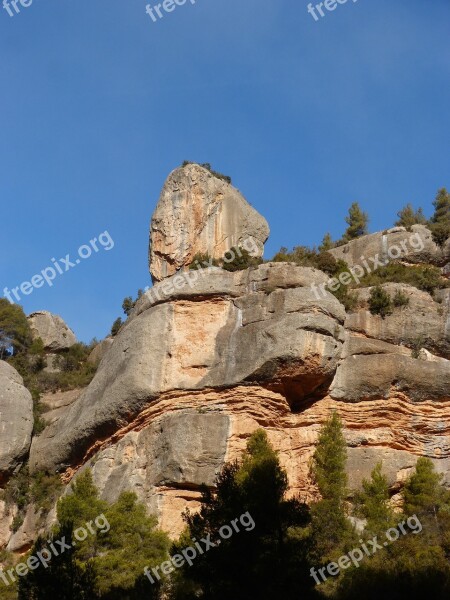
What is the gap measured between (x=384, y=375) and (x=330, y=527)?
7.25m

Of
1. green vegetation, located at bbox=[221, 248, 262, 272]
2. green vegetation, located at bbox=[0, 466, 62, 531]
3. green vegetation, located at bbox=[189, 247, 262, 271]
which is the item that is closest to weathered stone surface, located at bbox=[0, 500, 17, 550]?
green vegetation, located at bbox=[0, 466, 62, 531]

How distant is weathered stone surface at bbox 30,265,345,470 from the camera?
3234 centimetres

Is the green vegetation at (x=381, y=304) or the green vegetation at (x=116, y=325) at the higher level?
the green vegetation at (x=116, y=325)

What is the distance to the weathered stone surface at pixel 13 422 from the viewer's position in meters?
37.0

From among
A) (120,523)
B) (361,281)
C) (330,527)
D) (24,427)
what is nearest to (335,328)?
(361,281)

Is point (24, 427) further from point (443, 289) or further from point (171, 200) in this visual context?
point (443, 289)

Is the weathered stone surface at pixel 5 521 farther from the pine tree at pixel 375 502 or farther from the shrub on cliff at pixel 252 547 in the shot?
the pine tree at pixel 375 502

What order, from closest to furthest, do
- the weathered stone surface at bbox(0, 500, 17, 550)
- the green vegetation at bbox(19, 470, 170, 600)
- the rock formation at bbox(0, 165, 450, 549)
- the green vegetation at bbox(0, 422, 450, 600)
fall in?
the green vegetation at bbox(0, 422, 450, 600)
the green vegetation at bbox(19, 470, 170, 600)
the rock formation at bbox(0, 165, 450, 549)
the weathered stone surface at bbox(0, 500, 17, 550)

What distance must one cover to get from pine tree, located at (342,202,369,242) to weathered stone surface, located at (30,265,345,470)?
68.7 ft

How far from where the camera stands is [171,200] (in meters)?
46.3

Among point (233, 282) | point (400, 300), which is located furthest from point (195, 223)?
point (400, 300)

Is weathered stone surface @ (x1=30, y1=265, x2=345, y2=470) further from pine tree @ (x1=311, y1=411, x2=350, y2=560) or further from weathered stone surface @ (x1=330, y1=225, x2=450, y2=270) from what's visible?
weathered stone surface @ (x1=330, y1=225, x2=450, y2=270)

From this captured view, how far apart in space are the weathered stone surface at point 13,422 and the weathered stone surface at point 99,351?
780 cm

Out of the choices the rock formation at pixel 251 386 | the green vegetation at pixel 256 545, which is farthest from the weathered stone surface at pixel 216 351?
Answer: the green vegetation at pixel 256 545
